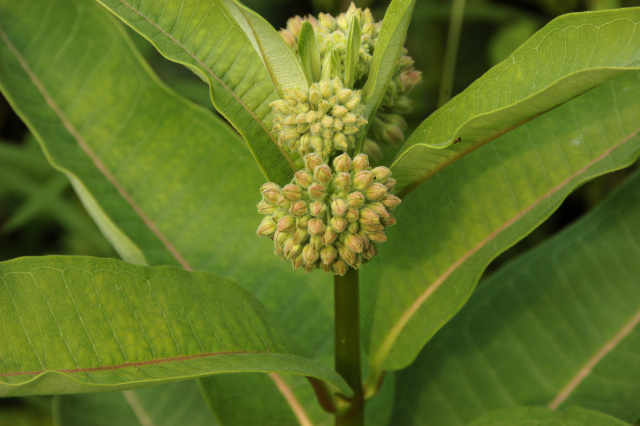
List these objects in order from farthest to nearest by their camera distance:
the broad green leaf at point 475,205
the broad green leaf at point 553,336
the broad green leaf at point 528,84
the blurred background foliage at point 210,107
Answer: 1. the blurred background foliage at point 210,107
2. the broad green leaf at point 553,336
3. the broad green leaf at point 475,205
4. the broad green leaf at point 528,84

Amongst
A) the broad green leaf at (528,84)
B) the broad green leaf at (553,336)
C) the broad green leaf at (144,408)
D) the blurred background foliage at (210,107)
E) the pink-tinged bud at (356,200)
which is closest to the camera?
the broad green leaf at (528,84)

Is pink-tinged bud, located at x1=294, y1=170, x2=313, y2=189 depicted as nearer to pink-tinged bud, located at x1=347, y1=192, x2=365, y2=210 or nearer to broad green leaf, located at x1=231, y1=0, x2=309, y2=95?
pink-tinged bud, located at x1=347, y1=192, x2=365, y2=210

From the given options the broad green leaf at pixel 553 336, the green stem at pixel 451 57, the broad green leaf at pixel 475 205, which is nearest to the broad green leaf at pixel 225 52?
the broad green leaf at pixel 475 205

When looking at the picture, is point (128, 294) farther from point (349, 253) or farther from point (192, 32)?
point (192, 32)

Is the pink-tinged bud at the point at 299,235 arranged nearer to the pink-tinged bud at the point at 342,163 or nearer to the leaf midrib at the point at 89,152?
the pink-tinged bud at the point at 342,163

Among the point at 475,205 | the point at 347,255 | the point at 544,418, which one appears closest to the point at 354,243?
the point at 347,255
